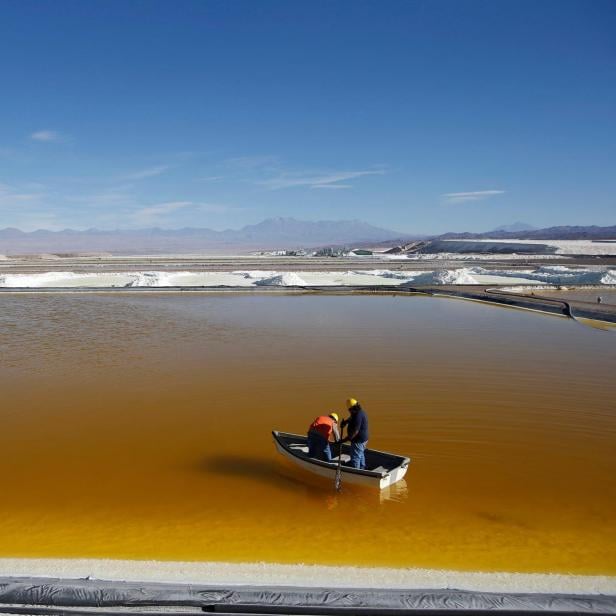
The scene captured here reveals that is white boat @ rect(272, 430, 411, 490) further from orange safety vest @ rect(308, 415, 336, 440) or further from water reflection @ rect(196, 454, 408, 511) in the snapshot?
orange safety vest @ rect(308, 415, 336, 440)

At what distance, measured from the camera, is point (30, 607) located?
→ 434cm

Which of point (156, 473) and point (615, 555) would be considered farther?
point (156, 473)

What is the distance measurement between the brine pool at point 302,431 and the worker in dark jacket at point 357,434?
0.40 m

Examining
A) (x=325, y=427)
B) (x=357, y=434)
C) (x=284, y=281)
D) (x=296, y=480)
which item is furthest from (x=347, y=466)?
(x=284, y=281)

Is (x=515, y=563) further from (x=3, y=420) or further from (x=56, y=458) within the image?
(x=3, y=420)

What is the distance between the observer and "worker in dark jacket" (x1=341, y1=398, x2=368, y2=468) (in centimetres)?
686

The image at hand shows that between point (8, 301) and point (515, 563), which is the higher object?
point (8, 301)

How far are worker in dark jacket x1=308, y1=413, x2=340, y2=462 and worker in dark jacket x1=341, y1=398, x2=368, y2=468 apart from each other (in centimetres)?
23

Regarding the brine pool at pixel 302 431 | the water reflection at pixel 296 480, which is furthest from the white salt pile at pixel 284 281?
the water reflection at pixel 296 480

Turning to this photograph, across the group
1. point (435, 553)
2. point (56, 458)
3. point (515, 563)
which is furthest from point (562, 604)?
point (56, 458)

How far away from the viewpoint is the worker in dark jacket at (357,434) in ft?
22.5

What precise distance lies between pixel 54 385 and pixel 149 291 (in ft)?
68.2

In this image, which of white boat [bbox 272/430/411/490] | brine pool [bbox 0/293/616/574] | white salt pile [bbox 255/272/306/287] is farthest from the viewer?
white salt pile [bbox 255/272/306/287]

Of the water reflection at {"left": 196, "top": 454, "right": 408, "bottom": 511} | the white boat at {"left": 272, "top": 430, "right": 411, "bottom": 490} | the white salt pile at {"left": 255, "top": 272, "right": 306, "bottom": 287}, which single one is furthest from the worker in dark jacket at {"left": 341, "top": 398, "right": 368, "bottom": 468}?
the white salt pile at {"left": 255, "top": 272, "right": 306, "bottom": 287}
